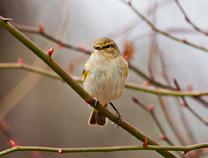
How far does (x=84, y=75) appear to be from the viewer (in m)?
3.98

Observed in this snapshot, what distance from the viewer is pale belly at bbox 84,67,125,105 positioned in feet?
12.7

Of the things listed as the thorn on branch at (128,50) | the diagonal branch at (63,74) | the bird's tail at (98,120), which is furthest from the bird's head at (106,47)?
the diagonal branch at (63,74)

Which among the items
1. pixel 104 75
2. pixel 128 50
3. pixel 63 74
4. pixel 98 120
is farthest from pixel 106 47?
pixel 63 74

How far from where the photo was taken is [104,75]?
3.89 metres

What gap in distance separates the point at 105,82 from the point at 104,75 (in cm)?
5

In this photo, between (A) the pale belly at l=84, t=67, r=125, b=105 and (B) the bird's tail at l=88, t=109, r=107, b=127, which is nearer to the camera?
(A) the pale belly at l=84, t=67, r=125, b=105

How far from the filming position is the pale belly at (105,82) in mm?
3883

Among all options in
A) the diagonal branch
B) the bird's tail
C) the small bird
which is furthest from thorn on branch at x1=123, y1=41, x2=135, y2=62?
the diagonal branch

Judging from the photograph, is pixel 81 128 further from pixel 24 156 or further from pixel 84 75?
pixel 84 75

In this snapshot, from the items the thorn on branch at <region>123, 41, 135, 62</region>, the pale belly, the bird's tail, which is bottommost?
the bird's tail

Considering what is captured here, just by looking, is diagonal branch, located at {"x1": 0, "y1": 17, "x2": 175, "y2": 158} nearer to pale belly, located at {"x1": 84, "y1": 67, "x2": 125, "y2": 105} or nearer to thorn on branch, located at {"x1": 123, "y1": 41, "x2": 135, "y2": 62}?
pale belly, located at {"x1": 84, "y1": 67, "x2": 125, "y2": 105}

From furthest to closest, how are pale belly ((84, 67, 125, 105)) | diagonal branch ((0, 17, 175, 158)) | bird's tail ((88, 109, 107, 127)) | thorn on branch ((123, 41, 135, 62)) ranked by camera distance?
bird's tail ((88, 109, 107, 127)) < thorn on branch ((123, 41, 135, 62)) < pale belly ((84, 67, 125, 105)) < diagonal branch ((0, 17, 175, 158))

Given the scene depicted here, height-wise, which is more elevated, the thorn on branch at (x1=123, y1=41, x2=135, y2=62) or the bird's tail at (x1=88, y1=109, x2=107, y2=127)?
the thorn on branch at (x1=123, y1=41, x2=135, y2=62)

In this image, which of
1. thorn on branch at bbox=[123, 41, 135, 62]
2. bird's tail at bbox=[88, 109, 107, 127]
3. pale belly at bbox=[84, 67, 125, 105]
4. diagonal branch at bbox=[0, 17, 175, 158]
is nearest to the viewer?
diagonal branch at bbox=[0, 17, 175, 158]
